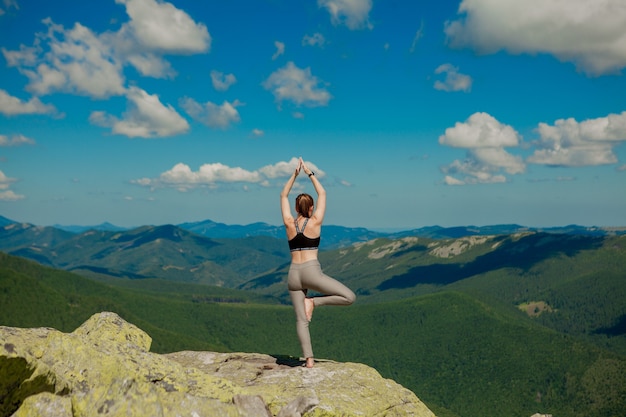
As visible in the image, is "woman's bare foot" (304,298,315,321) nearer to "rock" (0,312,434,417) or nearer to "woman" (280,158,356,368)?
"woman" (280,158,356,368)

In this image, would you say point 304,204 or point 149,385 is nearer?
point 149,385

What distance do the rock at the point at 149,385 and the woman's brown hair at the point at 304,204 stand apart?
24.5 ft

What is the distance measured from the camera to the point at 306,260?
21.0m

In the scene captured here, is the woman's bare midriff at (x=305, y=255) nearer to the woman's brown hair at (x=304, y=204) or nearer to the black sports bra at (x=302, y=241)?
the black sports bra at (x=302, y=241)

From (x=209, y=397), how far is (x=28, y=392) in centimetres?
572

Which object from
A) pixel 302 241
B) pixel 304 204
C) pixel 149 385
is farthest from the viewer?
pixel 304 204

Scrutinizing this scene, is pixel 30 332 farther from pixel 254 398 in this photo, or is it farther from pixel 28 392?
pixel 254 398

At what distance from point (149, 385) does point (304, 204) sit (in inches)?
375

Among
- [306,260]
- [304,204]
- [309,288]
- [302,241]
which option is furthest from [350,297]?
[304,204]

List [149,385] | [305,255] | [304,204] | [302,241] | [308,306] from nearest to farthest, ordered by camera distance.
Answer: [149,385] < [302,241] < [304,204] < [305,255] < [308,306]

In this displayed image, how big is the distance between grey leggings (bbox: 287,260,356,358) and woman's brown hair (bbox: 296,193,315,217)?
226 cm

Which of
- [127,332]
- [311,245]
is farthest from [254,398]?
[127,332]

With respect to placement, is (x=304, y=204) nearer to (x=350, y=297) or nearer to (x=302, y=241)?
(x=302, y=241)

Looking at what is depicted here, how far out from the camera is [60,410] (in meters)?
13.8
